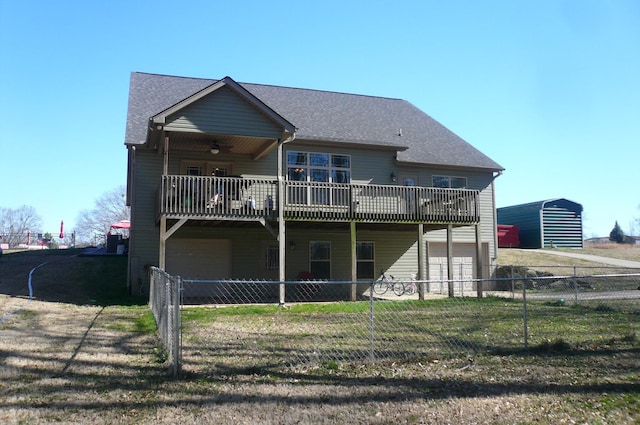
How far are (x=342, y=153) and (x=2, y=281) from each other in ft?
43.6

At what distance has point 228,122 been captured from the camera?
15.4m

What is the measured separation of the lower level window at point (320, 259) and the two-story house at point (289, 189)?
43 millimetres

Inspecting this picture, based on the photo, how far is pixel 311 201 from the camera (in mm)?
16891

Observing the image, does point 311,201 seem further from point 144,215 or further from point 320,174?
point 144,215

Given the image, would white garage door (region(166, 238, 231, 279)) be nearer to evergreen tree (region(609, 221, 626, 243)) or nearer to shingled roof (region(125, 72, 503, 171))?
shingled roof (region(125, 72, 503, 171))

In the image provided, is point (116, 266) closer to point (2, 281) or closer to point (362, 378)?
point (2, 281)

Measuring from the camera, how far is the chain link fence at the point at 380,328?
7031 millimetres

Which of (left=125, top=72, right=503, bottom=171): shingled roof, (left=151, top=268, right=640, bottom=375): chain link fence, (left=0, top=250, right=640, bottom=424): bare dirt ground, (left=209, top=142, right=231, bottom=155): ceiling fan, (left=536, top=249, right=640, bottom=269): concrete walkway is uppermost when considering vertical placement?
(left=125, top=72, right=503, bottom=171): shingled roof

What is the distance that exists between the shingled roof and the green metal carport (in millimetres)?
13943

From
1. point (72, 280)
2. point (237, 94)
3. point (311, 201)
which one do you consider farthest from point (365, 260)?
point (72, 280)

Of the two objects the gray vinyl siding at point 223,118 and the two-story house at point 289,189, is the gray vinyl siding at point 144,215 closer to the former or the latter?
the two-story house at point 289,189

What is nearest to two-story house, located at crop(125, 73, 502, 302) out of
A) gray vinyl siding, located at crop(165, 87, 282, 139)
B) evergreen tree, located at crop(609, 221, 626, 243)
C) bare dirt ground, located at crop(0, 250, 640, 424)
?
gray vinyl siding, located at crop(165, 87, 282, 139)

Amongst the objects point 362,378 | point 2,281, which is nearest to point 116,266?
point 2,281

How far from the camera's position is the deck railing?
1499 centimetres
